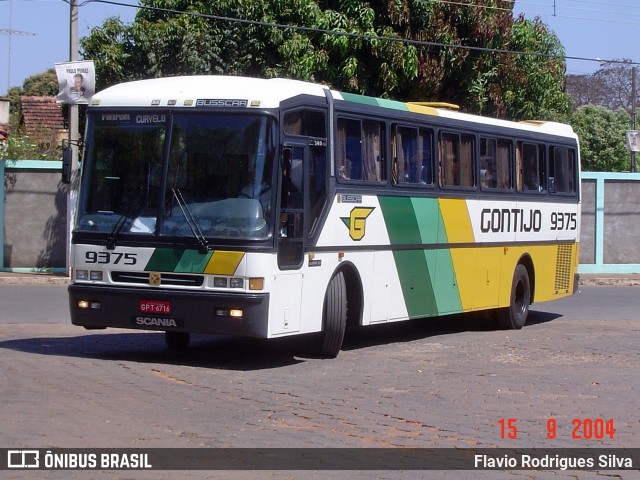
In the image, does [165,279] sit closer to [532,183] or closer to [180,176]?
[180,176]

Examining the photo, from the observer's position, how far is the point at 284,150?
11836 millimetres

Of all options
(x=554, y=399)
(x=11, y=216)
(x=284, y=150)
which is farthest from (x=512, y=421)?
(x=11, y=216)

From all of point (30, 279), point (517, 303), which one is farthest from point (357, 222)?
point (30, 279)

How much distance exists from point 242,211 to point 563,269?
370 inches

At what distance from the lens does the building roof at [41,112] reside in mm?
44406

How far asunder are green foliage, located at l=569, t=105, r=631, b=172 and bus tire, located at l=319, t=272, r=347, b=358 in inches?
2045

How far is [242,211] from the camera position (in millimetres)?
11594

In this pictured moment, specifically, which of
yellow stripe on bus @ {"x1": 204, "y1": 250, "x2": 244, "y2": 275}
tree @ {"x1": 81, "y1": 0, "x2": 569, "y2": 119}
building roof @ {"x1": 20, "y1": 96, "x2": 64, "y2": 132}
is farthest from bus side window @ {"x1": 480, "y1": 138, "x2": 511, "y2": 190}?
building roof @ {"x1": 20, "y1": 96, "x2": 64, "y2": 132}

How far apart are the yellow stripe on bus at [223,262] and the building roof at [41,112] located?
33848 millimetres

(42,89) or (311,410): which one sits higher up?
(42,89)

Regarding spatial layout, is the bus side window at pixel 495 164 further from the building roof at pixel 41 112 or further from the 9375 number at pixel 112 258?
the building roof at pixel 41 112

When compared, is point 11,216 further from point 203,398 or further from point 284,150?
point 203,398

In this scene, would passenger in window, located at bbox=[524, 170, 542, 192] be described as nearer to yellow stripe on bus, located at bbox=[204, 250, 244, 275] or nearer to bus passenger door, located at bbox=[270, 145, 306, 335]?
bus passenger door, located at bbox=[270, 145, 306, 335]
